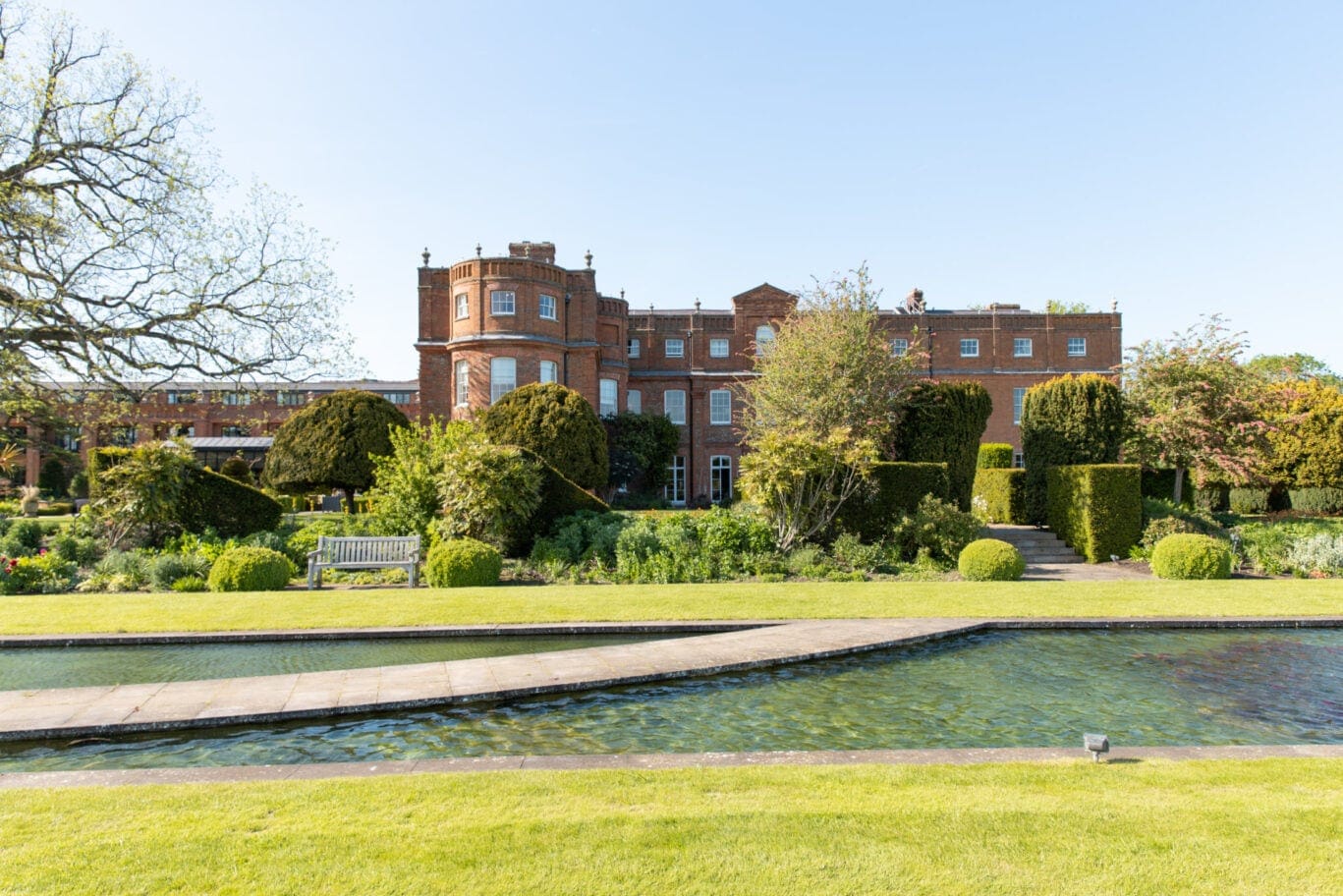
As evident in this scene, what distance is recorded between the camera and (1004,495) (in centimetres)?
2170

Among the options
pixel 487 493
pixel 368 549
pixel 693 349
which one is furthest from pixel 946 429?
pixel 693 349

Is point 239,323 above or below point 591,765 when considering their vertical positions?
above

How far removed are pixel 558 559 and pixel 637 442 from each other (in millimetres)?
18047

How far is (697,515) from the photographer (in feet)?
53.7

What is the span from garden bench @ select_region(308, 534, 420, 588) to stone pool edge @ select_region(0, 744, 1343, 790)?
9471 mm

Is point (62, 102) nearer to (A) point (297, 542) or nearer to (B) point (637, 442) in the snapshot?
(A) point (297, 542)

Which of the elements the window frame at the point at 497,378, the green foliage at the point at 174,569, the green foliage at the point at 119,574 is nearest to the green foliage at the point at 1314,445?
the window frame at the point at 497,378

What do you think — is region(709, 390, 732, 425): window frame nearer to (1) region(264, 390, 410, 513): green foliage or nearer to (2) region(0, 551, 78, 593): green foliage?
(1) region(264, 390, 410, 513): green foliage

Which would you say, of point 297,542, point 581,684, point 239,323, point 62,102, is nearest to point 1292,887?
point 581,684

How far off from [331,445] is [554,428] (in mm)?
7165

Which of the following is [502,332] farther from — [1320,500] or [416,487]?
[1320,500]

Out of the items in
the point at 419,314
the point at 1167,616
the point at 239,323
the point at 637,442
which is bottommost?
the point at 1167,616

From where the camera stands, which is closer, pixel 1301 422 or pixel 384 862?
pixel 384 862

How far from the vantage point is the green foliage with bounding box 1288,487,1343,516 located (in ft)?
99.4
